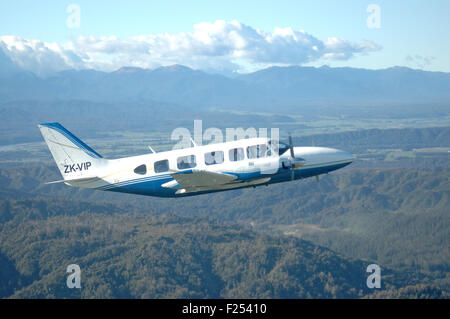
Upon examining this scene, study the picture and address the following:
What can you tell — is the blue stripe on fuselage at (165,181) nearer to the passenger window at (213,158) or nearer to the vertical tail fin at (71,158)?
the passenger window at (213,158)

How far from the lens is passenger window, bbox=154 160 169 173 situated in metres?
38.2

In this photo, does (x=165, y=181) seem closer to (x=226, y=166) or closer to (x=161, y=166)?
(x=161, y=166)

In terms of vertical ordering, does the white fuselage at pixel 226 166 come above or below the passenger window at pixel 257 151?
below

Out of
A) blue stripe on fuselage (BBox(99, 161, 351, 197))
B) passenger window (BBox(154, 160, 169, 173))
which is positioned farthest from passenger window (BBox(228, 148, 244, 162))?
passenger window (BBox(154, 160, 169, 173))

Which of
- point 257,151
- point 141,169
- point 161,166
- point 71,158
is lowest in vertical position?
point 141,169

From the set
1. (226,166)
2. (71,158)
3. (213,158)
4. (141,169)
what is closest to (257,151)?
(226,166)

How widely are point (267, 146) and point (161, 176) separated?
30.1ft

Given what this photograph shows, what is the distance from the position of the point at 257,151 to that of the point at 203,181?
16.6 ft

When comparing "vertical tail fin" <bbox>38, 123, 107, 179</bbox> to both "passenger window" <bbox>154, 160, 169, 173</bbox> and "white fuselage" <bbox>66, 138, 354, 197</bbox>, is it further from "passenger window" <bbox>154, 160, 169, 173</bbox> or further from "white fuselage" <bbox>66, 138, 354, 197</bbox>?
"passenger window" <bbox>154, 160, 169, 173</bbox>

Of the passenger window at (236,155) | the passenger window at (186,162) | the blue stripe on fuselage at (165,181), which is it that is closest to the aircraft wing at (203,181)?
the blue stripe on fuselage at (165,181)

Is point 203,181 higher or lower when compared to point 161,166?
lower

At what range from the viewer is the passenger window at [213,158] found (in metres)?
37.2

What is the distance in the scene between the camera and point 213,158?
37.3 m
